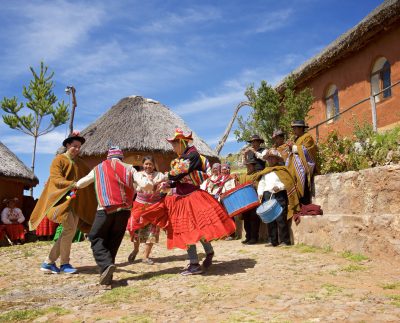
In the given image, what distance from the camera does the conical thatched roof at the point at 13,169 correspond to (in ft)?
43.7

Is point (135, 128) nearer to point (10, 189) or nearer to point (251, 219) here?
point (10, 189)

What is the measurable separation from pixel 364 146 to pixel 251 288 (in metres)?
3.60

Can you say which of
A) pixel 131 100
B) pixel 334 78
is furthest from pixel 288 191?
pixel 131 100

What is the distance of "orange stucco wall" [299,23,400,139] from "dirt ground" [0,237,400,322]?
4581 millimetres

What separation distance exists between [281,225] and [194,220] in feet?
8.15

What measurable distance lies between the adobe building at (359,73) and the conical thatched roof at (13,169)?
A: 384 inches

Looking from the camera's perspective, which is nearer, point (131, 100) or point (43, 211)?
point (43, 211)

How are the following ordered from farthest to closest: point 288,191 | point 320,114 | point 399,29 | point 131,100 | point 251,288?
1. point 131,100
2. point 320,114
3. point 399,29
4. point 288,191
5. point 251,288

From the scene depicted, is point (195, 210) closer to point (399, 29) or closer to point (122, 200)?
point (122, 200)

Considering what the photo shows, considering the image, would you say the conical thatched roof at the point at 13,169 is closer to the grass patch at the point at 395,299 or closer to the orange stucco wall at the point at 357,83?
the orange stucco wall at the point at 357,83

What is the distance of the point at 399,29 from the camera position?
11172 millimetres

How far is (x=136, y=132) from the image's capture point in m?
14.1

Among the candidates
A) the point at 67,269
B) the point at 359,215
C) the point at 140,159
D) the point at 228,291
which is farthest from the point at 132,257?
the point at 140,159

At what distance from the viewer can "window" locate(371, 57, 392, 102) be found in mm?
12030
